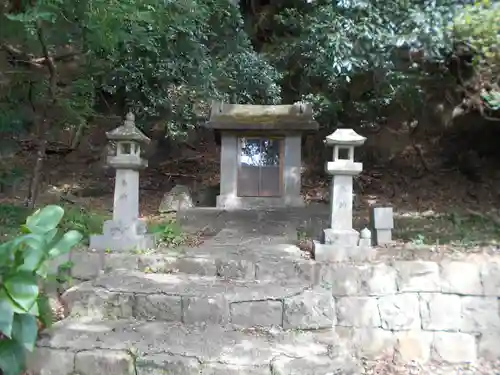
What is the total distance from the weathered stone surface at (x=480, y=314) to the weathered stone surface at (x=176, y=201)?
5.50 meters

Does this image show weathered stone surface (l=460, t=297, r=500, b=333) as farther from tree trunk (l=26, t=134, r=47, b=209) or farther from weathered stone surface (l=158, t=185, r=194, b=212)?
tree trunk (l=26, t=134, r=47, b=209)

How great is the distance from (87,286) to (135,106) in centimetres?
608

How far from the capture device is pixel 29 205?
6895 millimetres

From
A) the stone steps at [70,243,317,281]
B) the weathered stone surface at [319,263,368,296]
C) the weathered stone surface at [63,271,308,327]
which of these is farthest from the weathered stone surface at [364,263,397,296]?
the weathered stone surface at [63,271,308,327]

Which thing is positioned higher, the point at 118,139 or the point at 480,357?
the point at 118,139

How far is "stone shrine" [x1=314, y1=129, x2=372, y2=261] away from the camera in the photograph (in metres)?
5.02

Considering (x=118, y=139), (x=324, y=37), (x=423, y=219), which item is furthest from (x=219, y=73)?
(x=423, y=219)

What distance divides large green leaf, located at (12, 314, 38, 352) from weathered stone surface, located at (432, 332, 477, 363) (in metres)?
4.02

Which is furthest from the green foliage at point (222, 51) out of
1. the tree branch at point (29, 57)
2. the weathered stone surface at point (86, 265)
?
the weathered stone surface at point (86, 265)

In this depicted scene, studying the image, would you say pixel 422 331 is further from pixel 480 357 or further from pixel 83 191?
pixel 83 191

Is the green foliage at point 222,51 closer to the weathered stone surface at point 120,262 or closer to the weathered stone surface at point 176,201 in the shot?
the weathered stone surface at point 176,201

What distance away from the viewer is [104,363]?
10.7 feet

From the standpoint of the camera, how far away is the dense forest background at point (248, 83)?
6352mm

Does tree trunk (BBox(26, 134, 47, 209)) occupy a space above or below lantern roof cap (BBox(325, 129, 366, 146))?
below
